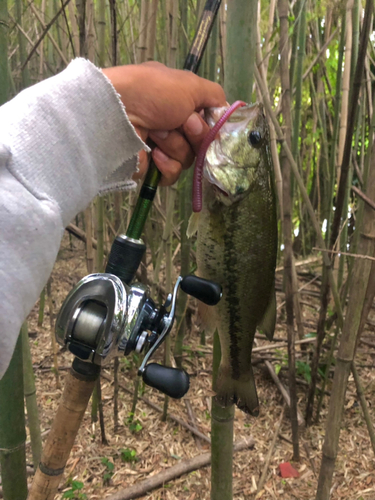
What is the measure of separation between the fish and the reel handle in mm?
279

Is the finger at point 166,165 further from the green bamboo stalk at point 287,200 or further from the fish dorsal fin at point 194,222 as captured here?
the green bamboo stalk at point 287,200

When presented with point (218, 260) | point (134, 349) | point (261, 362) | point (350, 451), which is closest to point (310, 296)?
point (261, 362)

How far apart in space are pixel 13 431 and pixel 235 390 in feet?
1.69

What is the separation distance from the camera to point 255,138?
0.76 metres

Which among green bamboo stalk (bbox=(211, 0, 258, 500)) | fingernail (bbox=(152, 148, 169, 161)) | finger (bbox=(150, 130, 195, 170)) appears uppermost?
green bamboo stalk (bbox=(211, 0, 258, 500))

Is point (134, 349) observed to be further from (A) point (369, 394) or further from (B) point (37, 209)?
(A) point (369, 394)

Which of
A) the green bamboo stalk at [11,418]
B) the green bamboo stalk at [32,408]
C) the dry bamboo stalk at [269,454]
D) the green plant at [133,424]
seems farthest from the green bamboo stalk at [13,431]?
the dry bamboo stalk at [269,454]

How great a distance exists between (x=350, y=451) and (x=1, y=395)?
4.77ft

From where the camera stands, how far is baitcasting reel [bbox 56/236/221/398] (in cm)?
58

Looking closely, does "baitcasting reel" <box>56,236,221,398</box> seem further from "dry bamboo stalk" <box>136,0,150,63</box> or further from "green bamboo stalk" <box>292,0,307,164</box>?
"green bamboo stalk" <box>292,0,307,164</box>

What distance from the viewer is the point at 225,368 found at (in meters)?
0.87

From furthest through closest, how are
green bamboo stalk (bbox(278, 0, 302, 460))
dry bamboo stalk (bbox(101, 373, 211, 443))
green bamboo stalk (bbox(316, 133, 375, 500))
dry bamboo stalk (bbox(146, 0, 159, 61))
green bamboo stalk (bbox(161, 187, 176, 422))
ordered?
dry bamboo stalk (bbox(101, 373, 211, 443))
green bamboo stalk (bbox(161, 187, 176, 422))
green bamboo stalk (bbox(278, 0, 302, 460))
dry bamboo stalk (bbox(146, 0, 159, 61))
green bamboo stalk (bbox(316, 133, 375, 500))

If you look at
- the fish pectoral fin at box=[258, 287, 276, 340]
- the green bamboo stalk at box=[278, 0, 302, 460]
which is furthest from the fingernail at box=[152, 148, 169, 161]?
the green bamboo stalk at box=[278, 0, 302, 460]

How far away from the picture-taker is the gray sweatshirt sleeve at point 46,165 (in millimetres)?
485
